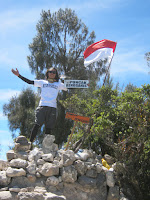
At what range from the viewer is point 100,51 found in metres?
8.43

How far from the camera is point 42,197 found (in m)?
5.04

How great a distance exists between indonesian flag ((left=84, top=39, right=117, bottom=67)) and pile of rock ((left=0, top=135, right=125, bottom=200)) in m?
3.65

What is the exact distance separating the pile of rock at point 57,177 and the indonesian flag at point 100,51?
365cm

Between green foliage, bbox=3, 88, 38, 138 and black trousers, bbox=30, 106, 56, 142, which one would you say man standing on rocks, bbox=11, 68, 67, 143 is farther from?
green foliage, bbox=3, 88, 38, 138

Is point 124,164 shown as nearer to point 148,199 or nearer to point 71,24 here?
point 148,199

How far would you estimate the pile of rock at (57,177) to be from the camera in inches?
216

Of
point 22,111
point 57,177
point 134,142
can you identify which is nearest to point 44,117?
point 57,177

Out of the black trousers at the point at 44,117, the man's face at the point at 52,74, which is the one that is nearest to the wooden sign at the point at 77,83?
the man's face at the point at 52,74

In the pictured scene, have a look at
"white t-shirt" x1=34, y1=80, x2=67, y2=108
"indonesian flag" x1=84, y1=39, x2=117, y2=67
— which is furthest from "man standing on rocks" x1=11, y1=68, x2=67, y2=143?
"indonesian flag" x1=84, y1=39, x2=117, y2=67

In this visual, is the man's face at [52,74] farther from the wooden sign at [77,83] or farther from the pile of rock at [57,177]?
the pile of rock at [57,177]

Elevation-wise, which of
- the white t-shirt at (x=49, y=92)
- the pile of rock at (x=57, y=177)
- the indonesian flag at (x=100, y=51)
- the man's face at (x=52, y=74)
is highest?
the indonesian flag at (x=100, y=51)

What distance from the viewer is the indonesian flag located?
27.4 ft

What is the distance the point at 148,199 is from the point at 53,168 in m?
2.36

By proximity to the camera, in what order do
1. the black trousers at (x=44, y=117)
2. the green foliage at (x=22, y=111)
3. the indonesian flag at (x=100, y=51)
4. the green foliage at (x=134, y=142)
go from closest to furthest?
the green foliage at (x=134, y=142)
the black trousers at (x=44, y=117)
the indonesian flag at (x=100, y=51)
the green foliage at (x=22, y=111)
